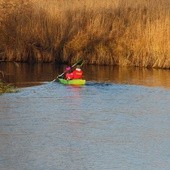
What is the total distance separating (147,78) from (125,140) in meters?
7.80

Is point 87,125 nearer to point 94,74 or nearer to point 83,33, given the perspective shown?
point 94,74

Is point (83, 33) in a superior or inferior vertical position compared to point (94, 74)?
superior

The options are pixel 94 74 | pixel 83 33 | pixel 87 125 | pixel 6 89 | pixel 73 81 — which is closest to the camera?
pixel 87 125

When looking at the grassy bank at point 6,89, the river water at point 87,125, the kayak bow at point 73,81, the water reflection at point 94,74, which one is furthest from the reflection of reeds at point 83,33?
the grassy bank at point 6,89

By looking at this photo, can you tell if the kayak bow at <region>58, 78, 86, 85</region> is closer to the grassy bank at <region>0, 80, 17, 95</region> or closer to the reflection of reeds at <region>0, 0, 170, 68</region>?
the grassy bank at <region>0, 80, 17, 95</region>

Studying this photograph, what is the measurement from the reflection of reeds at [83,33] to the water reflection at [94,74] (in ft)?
1.83

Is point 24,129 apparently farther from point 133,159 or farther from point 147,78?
point 147,78

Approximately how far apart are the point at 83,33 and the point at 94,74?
9.30 feet

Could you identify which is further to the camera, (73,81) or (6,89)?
(73,81)

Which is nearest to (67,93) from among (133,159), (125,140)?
(125,140)

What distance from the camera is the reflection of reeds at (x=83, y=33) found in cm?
1936

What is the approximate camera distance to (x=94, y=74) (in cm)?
1777

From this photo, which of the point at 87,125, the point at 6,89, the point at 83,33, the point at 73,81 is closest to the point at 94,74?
the point at 73,81

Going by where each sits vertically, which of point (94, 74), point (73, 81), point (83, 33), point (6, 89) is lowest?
point (94, 74)
